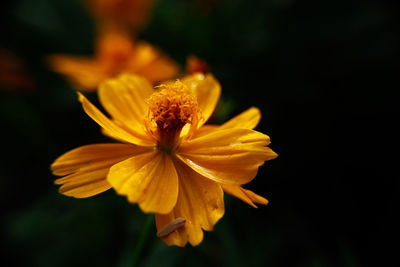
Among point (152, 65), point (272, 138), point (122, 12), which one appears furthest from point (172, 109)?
point (122, 12)

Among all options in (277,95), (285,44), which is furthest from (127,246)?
(285,44)

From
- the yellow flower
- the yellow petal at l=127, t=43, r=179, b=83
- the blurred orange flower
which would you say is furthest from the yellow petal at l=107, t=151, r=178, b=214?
the blurred orange flower

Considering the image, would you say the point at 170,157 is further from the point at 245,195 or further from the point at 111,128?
the point at 245,195

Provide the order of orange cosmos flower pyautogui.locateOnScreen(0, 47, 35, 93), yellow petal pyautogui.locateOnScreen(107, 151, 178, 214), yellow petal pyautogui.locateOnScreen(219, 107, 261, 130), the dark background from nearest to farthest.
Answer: yellow petal pyautogui.locateOnScreen(107, 151, 178, 214)
yellow petal pyautogui.locateOnScreen(219, 107, 261, 130)
the dark background
orange cosmos flower pyautogui.locateOnScreen(0, 47, 35, 93)

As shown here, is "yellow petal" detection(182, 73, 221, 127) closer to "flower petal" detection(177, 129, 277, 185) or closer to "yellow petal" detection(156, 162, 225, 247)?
"flower petal" detection(177, 129, 277, 185)

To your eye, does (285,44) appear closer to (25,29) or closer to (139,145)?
(139,145)

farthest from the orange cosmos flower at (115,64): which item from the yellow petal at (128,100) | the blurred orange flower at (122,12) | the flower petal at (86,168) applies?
the flower petal at (86,168)
